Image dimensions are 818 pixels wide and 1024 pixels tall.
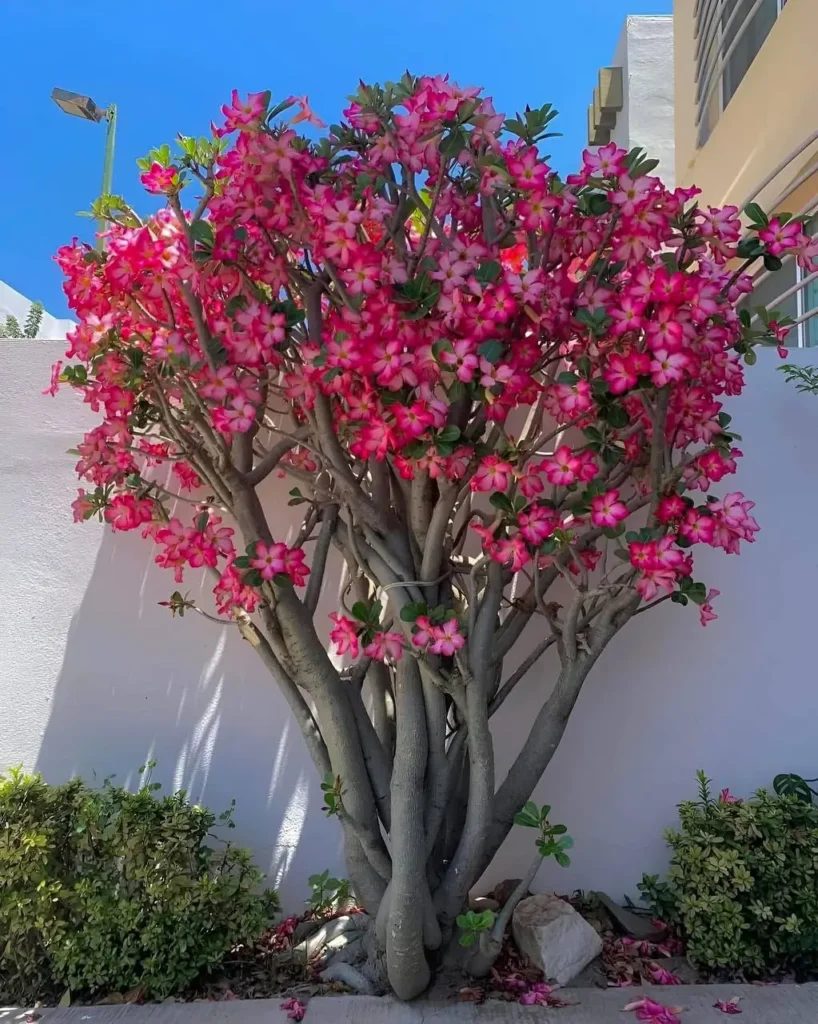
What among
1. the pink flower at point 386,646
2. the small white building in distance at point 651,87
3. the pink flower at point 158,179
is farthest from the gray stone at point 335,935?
the small white building in distance at point 651,87

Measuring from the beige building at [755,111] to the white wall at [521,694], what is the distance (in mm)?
1125

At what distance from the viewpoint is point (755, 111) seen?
5340mm

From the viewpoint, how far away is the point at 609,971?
2701 millimetres

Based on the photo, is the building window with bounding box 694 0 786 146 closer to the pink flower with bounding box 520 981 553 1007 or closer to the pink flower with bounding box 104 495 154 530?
the pink flower with bounding box 104 495 154 530

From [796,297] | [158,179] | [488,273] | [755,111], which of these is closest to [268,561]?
[488,273]

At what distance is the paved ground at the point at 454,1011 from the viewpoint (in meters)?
2.42

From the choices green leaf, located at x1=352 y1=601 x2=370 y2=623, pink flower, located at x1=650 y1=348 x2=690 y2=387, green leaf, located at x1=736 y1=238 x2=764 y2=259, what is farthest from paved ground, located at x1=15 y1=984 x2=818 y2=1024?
green leaf, located at x1=736 y1=238 x2=764 y2=259

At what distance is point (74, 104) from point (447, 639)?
6867 mm

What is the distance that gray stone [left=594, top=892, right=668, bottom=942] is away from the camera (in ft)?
9.57

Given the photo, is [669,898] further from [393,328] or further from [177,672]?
[393,328]

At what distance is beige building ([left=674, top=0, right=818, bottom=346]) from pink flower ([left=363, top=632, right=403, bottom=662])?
2209 millimetres

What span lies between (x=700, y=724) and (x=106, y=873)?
224cm

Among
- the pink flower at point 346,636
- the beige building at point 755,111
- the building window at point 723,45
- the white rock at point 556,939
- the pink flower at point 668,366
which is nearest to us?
the pink flower at point 668,366

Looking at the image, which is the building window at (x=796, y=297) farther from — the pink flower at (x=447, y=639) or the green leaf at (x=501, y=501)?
the pink flower at (x=447, y=639)
